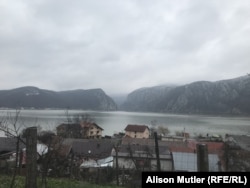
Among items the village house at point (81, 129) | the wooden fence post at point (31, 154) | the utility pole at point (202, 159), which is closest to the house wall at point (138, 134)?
the village house at point (81, 129)

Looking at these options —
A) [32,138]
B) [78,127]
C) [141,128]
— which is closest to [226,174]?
[32,138]

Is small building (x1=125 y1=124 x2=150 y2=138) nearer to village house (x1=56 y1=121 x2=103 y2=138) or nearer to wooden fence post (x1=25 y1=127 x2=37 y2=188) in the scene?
village house (x1=56 y1=121 x2=103 y2=138)

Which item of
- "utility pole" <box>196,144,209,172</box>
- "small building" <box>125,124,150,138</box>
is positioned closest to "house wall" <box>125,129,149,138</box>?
"small building" <box>125,124,150,138</box>

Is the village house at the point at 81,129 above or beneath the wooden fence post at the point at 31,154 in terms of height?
beneath

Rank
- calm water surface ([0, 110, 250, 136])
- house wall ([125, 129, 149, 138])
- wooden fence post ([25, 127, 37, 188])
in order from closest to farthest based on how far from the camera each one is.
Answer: wooden fence post ([25, 127, 37, 188]) < house wall ([125, 129, 149, 138]) < calm water surface ([0, 110, 250, 136])

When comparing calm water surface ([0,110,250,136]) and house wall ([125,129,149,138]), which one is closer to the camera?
house wall ([125,129,149,138])

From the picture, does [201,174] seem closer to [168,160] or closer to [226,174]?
[226,174]

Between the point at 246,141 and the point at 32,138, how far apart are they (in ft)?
149

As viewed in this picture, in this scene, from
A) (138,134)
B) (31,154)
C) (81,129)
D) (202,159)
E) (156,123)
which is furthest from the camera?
(156,123)

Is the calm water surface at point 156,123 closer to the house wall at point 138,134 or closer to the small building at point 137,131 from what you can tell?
the small building at point 137,131

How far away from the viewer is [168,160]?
28.2 meters

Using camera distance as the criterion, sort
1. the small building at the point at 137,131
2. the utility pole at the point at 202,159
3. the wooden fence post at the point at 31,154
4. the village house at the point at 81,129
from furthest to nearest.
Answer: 1. the small building at the point at 137,131
2. the village house at the point at 81,129
3. the wooden fence post at the point at 31,154
4. the utility pole at the point at 202,159

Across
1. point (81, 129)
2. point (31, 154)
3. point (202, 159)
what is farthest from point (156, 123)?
point (202, 159)

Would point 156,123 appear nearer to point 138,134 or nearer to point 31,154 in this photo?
point 138,134
